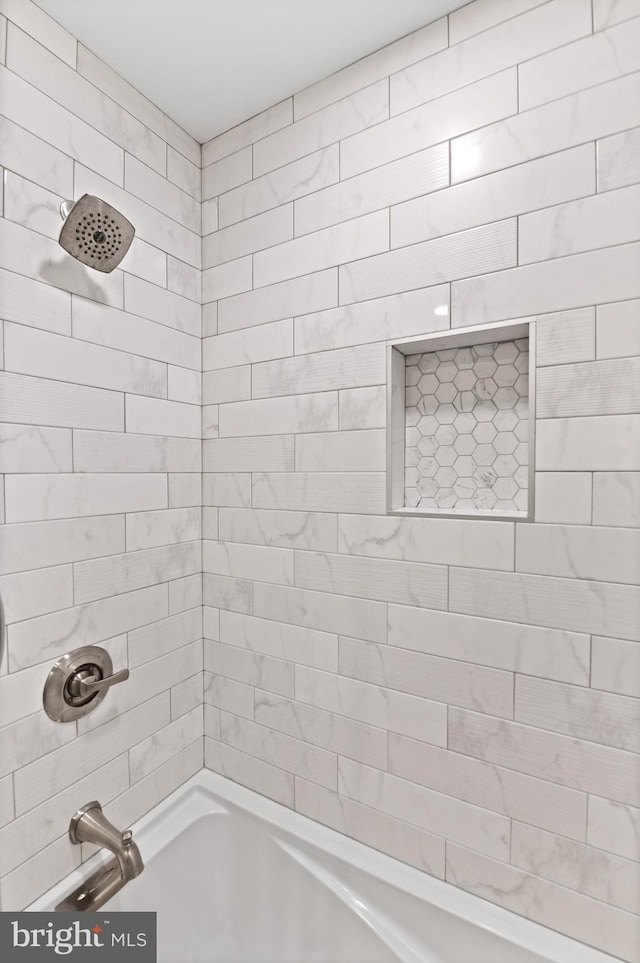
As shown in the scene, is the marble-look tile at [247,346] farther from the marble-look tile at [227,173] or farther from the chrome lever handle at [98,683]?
the chrome lever handle at [98,683]

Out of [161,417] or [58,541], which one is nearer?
[58,541]

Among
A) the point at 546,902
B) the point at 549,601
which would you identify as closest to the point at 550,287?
the point at 549,601

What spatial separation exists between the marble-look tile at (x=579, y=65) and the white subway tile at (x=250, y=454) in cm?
93

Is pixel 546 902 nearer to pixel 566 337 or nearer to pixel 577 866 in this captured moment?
pixel 577 866

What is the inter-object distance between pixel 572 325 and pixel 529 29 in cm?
63

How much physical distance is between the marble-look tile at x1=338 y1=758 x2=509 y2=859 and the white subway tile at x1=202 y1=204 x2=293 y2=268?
1.43m

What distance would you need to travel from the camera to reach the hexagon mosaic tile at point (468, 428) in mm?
1124

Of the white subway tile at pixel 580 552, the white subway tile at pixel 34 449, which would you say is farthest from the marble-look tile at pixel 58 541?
the white subway tile at pixel 580 552

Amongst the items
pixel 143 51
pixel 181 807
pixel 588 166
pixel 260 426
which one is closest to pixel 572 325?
pixel 588 166

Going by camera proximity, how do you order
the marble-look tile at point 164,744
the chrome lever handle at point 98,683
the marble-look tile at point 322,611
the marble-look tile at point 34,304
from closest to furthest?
the marble-look tile at point 34,304 < the chrome lever handle at point 98,683 < the marble-look tile at point 322,611 < the marble-look tile at point 164,744

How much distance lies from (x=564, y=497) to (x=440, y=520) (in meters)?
0.27

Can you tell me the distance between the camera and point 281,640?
1403 mm

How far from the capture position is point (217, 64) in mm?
1271

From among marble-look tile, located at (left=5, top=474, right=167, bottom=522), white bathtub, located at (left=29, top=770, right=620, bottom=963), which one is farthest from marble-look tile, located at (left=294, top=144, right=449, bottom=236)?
white bathtub, located at (left=29, top=770, right=620, bottom=963)
